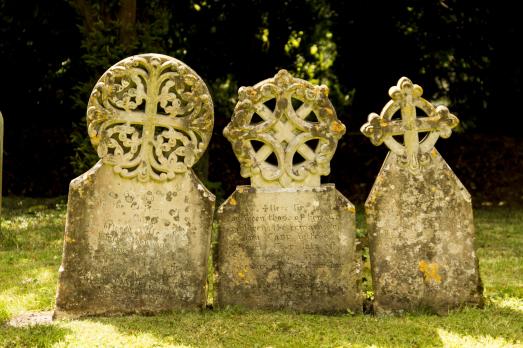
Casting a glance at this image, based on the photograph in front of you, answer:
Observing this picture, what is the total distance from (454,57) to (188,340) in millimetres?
11103

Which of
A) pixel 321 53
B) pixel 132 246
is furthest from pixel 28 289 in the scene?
pixel 321 53

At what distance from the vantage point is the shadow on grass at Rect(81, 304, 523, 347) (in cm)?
616

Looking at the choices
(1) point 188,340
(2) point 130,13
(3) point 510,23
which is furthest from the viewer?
(3) point 510,23

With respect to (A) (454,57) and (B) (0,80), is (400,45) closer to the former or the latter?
(A) (454,57)

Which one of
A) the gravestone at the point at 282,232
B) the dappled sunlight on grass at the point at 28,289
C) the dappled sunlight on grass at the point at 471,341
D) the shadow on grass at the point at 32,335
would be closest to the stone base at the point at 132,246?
the gravestone at the point at 282,232

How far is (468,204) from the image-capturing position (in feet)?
23.1

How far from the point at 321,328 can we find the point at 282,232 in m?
0.95

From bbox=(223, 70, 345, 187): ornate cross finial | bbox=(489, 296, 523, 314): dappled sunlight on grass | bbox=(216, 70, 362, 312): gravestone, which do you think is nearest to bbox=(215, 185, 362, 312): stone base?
bbox=(216, 70, 362, 312): gravestone

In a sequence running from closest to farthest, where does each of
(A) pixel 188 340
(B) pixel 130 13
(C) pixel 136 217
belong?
(A) pixel 188 340 < (C) pixel 136 217 < (B) pixel 130 13

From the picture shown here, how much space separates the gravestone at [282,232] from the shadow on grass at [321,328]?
0.23m

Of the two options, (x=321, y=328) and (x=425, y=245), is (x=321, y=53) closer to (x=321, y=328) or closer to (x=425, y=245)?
(x=425, y=245)

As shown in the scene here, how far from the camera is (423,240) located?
704 cm

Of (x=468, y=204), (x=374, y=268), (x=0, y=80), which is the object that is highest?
(x=0, y=80)

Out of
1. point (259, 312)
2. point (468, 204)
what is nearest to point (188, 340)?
point (259, 312)
